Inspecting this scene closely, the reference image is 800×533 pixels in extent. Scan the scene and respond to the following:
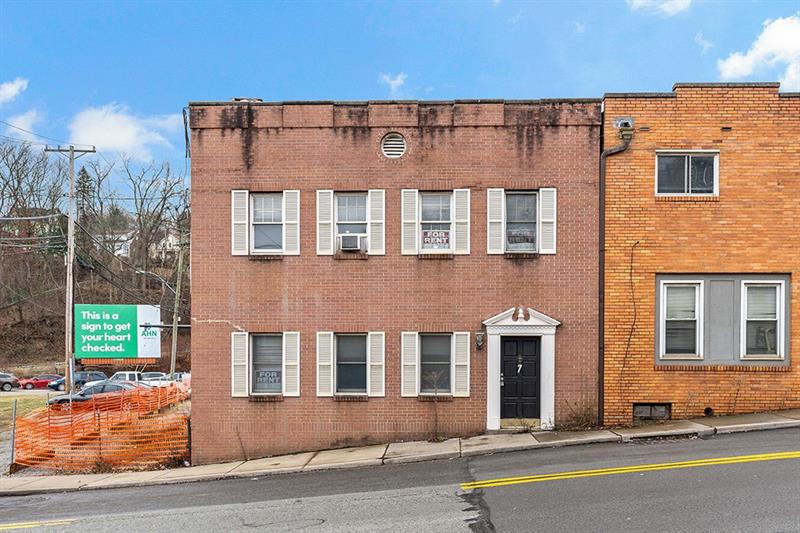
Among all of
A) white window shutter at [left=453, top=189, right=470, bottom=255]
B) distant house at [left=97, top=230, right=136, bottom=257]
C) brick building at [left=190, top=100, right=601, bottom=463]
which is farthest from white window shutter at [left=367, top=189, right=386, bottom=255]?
distant house at [left=97, top=230, right=136, bottom=257]

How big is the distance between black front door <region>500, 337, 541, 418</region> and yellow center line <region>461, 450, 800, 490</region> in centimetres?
330

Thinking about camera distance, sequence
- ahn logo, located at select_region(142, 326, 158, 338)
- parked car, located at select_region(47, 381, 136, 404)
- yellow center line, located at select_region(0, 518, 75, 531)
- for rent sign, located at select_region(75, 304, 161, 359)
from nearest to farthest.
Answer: yellow center line, located at select_region(0, 518, 75, 531) < for rent sign, located at select_region(75, 304, 161, 359) < ahn logo, located at select_region(142, 326, 158, 338) < parked car, located at select_region(47, 381, 136, 404)

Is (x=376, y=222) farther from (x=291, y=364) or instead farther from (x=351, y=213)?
(x=291, y=364)

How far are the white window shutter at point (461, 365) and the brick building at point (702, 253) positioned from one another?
9.85 ft

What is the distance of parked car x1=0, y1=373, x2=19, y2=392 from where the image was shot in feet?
136

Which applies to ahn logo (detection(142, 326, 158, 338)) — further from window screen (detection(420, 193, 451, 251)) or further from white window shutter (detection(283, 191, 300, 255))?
window screen (detection(420, 193, 451, 251))

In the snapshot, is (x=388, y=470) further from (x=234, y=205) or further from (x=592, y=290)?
(x=234, y=205)

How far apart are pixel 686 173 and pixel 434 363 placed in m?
6.86

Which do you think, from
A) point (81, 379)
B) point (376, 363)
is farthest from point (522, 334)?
point (81, 379)

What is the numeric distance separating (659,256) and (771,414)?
392 cm

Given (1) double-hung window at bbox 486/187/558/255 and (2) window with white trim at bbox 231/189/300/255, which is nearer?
(1) double-hung window at bbox 486/187/558/255

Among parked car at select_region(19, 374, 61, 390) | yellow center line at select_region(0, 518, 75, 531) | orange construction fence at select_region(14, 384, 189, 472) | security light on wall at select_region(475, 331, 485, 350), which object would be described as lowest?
parked car at select_region(19, 374, 61, 390)

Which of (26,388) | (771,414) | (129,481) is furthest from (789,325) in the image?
(26,388)

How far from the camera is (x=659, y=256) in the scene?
12.1 meters
